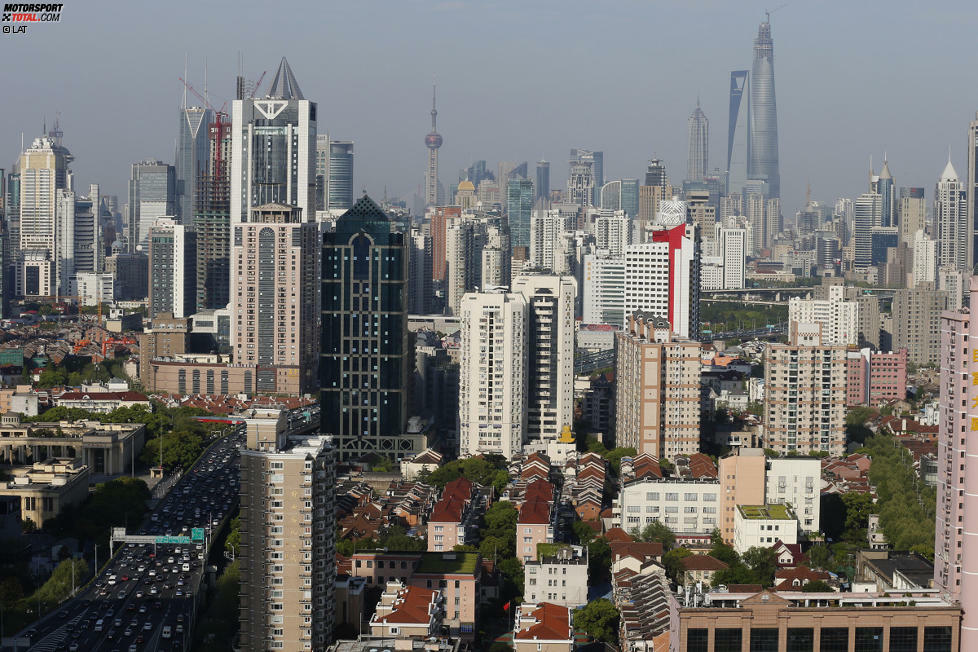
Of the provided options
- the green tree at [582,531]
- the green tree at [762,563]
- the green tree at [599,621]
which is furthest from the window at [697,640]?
the green tree at [582,531]

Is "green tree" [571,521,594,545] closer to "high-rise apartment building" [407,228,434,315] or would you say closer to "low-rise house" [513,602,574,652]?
"low-rise house" [513,602,574,652]

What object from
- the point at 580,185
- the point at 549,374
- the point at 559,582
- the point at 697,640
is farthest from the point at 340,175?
the point at 697,640

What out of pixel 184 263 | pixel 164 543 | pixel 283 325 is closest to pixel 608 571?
pixel 164 543

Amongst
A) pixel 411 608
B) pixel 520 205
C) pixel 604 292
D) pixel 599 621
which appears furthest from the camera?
pixel 520 205

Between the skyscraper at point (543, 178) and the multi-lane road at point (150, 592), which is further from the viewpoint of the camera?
the skyscraper at point (543, 178)

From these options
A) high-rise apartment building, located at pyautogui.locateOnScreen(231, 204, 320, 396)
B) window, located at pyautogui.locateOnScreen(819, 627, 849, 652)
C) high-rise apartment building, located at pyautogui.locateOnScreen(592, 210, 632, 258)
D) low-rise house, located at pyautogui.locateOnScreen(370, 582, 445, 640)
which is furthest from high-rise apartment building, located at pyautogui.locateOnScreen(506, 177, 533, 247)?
window, located at pyautogui.locateOnScreen(819, 627, 849, 652)

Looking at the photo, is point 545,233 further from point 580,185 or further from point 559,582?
point 559,582

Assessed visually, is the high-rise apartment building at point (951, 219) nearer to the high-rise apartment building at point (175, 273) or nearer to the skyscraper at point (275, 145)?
the skyscraper at point (275, 145)
